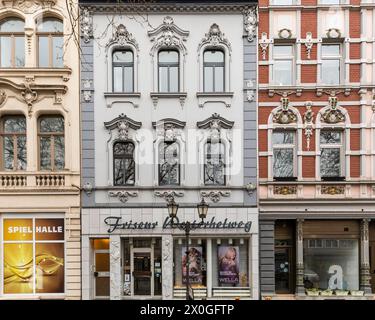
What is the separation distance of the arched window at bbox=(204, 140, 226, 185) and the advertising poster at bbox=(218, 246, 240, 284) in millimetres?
1726

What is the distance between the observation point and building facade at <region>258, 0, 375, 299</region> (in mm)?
8703

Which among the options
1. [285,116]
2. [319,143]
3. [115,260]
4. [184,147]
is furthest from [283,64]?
[115,260]

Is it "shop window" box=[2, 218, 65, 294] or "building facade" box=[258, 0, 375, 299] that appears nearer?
"shop window" box=[2, 218, 65, 294]

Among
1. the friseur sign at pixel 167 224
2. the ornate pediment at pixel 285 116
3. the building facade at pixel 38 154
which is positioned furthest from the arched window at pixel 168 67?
the friseur sign at pixel 167 224

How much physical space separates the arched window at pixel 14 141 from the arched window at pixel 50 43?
61.8 inches

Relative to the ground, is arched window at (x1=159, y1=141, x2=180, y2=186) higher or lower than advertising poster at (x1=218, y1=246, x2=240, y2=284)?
higher

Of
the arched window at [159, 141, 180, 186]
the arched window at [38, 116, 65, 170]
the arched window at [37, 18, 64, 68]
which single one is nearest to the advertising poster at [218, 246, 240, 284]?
the arched window at [159, 141, 180, 186]

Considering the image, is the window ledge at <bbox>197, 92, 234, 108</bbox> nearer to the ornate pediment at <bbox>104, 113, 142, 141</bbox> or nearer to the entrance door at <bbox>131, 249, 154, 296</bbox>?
the ornate pediment at <bbox>104, 113, 142, 141</bbox>

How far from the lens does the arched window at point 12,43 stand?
8.74 metres

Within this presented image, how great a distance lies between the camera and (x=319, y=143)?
8781 mm

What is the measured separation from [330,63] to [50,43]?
7.11 m

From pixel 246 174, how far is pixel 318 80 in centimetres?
298

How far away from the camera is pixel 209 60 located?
8.79 metres

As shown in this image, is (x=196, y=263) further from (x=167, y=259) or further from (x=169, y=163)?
(x=169, y=163)
